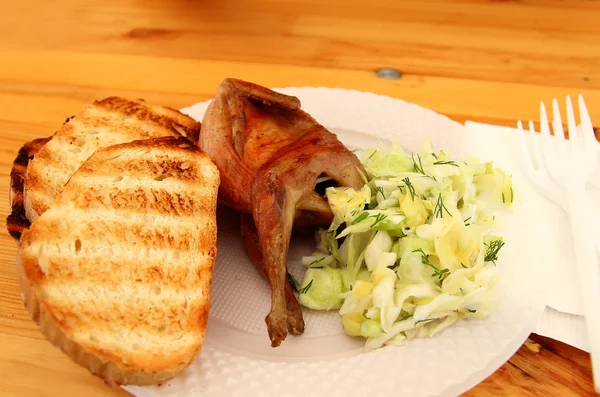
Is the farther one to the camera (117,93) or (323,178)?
(117,93)

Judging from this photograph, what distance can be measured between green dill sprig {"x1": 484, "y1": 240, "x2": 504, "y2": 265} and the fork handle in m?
0.30

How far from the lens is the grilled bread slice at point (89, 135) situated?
7.33ft

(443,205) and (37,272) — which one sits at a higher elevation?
(443,205)

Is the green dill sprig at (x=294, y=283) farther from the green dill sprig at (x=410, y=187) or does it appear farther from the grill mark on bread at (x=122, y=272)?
the green dill sprig at (x=410, y=187)

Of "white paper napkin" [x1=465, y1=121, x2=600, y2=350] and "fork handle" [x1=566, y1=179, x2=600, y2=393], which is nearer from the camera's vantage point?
"fork handle" [x1=566, y1=179, x2=600, y2=393]

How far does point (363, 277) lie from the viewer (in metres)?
2.08

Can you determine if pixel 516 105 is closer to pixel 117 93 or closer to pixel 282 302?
pixel 282 302

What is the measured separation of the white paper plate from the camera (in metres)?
1.71

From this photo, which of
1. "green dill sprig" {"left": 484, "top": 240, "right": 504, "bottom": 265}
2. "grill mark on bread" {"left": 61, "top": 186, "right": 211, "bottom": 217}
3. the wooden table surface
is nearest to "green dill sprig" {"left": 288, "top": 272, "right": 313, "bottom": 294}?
"grill mark on bread" {"left": 61, "top": 186, "right": 211, "bottom": 217}

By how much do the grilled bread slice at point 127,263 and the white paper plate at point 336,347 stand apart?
5.4 inches

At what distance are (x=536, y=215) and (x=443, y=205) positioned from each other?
1.61 feet

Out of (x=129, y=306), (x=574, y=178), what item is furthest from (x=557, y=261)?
(x=129, y=306)

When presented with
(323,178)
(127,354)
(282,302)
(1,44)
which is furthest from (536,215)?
(1,44)

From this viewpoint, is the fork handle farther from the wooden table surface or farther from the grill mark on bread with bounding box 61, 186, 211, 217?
the grill mark on bread with bounding box 61, 186, 211, 217
